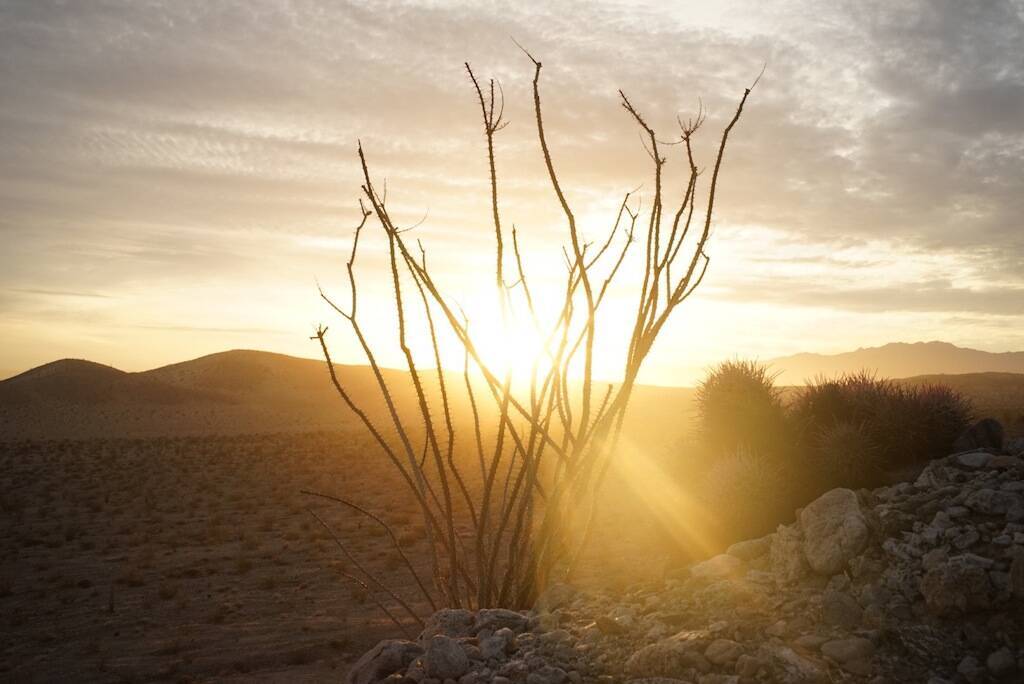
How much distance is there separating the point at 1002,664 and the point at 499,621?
2.52m

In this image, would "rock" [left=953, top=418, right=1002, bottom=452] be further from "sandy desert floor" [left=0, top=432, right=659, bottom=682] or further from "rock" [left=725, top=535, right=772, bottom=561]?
"sandy desert floor" [left=0, top=432, right=659, bottom=682]

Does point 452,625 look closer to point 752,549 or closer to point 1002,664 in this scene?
point 1002,664

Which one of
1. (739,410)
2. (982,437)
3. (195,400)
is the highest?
(195,400)

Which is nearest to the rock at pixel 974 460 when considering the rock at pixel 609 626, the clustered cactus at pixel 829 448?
the clustered cactus at pixel 829 448

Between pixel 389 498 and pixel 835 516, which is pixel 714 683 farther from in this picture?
pixel 389 498

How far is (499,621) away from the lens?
433 cm

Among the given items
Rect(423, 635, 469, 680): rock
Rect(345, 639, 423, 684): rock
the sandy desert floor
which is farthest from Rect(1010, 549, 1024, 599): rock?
the sandy desert floor

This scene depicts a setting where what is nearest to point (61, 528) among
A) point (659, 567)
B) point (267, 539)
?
point (267, 539)

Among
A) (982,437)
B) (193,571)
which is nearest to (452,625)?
(982,437)

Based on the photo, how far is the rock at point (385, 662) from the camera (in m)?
3.84

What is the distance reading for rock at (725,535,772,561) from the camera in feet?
22.0

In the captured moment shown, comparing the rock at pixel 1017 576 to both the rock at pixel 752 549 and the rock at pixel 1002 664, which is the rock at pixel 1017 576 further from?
the rock at pixel 752 549

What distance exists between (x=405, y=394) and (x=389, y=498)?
60425 mm

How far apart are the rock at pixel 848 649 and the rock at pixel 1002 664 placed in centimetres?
54
